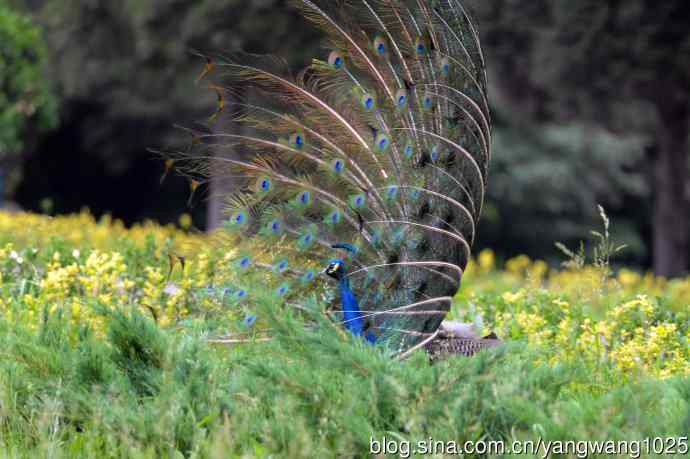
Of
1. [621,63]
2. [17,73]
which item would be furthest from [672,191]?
[17,73]

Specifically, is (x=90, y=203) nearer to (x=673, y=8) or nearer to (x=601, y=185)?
(x=601, y=185)

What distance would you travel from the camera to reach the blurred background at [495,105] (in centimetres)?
1359

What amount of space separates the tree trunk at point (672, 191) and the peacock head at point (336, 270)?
11.6 m

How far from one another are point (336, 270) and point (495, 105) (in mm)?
16636

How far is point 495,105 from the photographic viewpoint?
21031mm

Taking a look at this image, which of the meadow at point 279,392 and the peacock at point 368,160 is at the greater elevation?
the peacock at point 368,160

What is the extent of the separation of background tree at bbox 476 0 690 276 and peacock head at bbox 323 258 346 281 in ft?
30.8

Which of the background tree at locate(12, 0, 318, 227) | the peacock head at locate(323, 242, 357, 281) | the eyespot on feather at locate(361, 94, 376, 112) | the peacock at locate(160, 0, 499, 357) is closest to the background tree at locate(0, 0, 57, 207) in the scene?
the background tree at locate(12, 0, 318, 227)

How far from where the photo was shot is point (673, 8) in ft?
42.6

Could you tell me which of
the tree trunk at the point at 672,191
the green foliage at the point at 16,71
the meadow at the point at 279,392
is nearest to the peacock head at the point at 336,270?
the meadow at the point at 279,392

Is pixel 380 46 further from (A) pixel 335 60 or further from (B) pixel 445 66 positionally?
(B) pixel 445 66

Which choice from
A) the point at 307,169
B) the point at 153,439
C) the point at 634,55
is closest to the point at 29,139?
the point at 634,55

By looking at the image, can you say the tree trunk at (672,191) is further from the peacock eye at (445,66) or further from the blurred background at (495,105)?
the peacock eye at (445,66)

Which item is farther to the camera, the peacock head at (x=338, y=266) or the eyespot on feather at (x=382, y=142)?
the eyespot on feather at (x=382, y=142)
